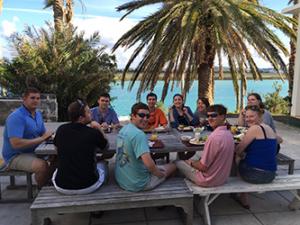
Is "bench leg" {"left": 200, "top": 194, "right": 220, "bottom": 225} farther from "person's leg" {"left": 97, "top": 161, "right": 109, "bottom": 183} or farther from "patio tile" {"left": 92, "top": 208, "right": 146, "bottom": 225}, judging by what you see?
"person's leg" {"left": 97, "top": 161, "right": 109, "bottom": 183}

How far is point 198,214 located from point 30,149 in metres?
2.09

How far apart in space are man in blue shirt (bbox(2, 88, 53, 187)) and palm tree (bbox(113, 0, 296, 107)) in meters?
4.26

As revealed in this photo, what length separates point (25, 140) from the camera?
3523 mm

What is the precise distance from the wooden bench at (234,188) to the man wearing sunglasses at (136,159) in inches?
17.1

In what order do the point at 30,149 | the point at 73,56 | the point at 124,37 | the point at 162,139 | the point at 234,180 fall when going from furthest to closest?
the point at 73,56, the point at 124,37, the point at 162,139, the point at 30,149, the point at 234,180

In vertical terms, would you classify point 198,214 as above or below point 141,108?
→ below

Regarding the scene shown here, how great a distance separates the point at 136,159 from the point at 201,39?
5.84 meters

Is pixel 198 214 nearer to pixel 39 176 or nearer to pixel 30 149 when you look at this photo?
pixel 39 176

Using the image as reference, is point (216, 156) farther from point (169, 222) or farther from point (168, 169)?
point (169, 222)

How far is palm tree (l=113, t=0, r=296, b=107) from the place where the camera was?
732 centimetres

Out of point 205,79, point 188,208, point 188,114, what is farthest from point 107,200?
point 205,79

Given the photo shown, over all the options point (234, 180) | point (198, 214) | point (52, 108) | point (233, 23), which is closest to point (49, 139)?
point (198, 214)

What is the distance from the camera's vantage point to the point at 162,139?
13.2ft

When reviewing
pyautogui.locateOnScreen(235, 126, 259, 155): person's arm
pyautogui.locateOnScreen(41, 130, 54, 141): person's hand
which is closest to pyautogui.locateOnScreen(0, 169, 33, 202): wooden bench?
pyautogui.locateOnScreen(41, 130, 54, 141): person's hand
